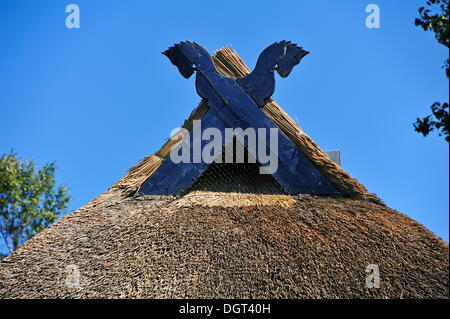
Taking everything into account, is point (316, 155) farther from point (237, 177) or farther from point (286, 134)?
point (237, 177)

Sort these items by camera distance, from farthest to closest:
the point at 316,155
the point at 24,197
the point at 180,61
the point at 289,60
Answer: the point at 24,197 → the point at 180,61 → the point at 289,60 → the point at 316,155

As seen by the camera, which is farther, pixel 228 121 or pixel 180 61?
pixel 180 61

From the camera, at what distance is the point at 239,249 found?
301 cm

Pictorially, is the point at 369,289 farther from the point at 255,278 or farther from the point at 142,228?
the point at 142,228

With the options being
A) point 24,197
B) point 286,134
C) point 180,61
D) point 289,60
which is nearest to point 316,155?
point 286,134

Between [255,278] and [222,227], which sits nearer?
[255,278]

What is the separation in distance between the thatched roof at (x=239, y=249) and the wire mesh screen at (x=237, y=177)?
16 cm

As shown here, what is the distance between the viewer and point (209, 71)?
391 centimetres

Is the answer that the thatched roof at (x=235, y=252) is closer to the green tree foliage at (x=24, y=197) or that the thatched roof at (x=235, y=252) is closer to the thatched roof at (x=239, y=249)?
the thatched roof at (x=239, y=249)

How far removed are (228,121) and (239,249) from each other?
124 cm

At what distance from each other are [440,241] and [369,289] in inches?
32.7
